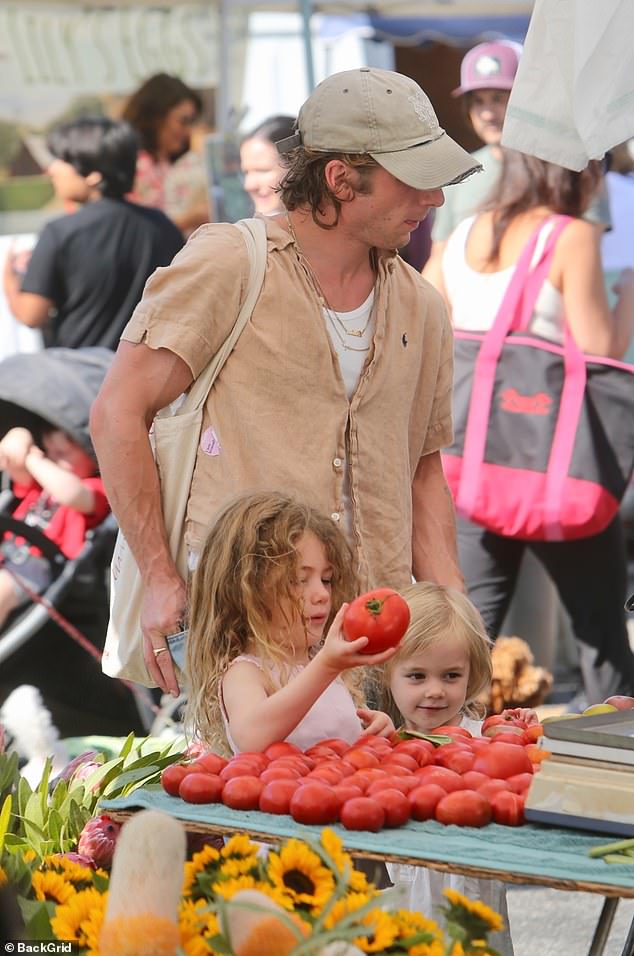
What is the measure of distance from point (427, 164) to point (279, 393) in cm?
46

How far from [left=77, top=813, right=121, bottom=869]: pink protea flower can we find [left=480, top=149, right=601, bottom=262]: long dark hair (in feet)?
8.10

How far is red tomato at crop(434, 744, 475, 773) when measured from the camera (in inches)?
82.1

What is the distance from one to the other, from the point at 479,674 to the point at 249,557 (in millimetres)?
686

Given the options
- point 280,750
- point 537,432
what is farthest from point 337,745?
point 537,432

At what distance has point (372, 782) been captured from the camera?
1989 millimetres

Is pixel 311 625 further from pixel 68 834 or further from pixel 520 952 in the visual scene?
pixel 520 952

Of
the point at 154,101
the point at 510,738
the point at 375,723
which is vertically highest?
the point at 154,101

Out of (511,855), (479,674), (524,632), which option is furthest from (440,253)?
(511,855)

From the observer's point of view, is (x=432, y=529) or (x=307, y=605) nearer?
(x=307, y=605)

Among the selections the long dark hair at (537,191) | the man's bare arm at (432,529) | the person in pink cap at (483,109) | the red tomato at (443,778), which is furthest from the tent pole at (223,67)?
the red tomato at (443,778)

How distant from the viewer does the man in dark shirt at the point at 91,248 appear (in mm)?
5480

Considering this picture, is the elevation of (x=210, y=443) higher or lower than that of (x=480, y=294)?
higher

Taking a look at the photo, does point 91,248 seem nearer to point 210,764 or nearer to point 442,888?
point 442,888

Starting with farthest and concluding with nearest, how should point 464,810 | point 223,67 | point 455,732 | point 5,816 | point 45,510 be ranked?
point 223,67 < point 45,510 < point 5,816 < point 455,732 < point 464,810
